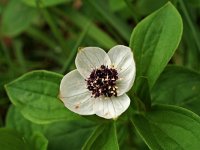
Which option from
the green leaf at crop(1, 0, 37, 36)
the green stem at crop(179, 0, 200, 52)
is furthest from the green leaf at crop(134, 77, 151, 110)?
the green leaf at crop(1, 0, 37, 36)

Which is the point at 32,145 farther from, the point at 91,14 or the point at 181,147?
the point at 91,14

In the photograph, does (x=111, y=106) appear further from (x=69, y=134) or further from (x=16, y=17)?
(x=16, y=17)

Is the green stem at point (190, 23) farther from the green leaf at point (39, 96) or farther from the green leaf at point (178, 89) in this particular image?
the green leaf at point (39, 96)

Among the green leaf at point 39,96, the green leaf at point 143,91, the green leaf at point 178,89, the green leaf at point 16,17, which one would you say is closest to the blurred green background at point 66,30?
the green leaf at point 16,17

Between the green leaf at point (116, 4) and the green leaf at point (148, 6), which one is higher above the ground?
the green leaf at point (116, 4)

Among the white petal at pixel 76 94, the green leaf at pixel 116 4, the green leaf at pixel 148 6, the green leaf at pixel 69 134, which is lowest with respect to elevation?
the green leaf at pixel 69 134

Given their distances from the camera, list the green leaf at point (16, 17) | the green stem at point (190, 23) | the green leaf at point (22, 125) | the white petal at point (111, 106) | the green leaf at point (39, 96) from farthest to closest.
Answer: the green leaf at point (16, 17) → the green leaf at point (22, 125) → the green stem at point (190, 23) → the green leaf at point (39, 96) → the white petal at point (111, 106)

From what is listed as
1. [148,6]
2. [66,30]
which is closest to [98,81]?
[148,6]
